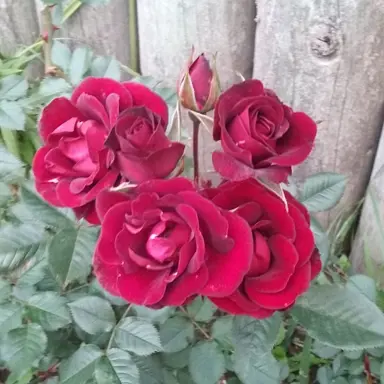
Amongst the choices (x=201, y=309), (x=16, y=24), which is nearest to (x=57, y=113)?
(x=201, y=309)

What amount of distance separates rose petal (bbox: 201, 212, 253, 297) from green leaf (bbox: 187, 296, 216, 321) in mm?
312

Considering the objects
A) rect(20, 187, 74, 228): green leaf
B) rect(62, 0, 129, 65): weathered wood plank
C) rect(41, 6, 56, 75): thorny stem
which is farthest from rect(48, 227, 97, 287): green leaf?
rect(62, 0, 129, 65): weathered wood plank

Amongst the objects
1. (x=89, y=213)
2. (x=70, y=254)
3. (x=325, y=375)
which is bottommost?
(x=325, y=375)

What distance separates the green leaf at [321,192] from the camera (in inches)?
33.0

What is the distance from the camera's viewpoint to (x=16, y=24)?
4.35 feet

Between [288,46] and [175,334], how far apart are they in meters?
0.58

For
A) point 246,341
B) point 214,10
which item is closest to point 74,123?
point 246,341

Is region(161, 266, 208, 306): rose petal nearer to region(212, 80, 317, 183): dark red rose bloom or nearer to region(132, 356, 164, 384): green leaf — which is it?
region(212, 80, 317, 183): dark red rose bloom

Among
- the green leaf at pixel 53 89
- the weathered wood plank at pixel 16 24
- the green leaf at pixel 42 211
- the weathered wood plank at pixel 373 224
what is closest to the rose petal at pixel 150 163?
the green leaf at pixel 42 211

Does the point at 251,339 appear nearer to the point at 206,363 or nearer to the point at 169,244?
the point at 206,363

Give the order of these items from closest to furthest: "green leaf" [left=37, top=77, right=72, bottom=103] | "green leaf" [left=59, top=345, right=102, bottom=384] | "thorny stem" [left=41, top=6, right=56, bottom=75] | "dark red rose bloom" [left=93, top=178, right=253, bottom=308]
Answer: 1. "dark red rose bloom" [left=93, top=178, right=253, bottom=308]
2. "green leaf" [left=59, top=345, right=102, bottom=384]
3. "green leaf" [left=37, top=77, right=72, bottom=103]
4. "thorny stem" [left=41, top=6, right=56, bottom=75]

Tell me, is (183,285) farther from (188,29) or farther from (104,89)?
(188,29)

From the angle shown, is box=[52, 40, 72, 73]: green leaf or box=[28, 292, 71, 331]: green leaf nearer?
box=[28, 292, 71, 331]: green leaf

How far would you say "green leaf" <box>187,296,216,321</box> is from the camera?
843 millimetres
